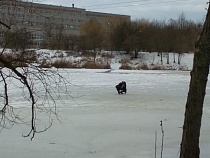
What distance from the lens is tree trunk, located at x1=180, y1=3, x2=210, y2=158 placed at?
414 centimetres

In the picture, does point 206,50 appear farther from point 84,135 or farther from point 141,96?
point 141,96

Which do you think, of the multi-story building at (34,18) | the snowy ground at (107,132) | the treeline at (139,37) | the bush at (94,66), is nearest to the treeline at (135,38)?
the treeline at (139,37)

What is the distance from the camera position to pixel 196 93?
13.8ft

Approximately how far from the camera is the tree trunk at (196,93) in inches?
163

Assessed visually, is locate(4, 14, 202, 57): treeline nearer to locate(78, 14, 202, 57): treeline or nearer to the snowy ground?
locate(78, 14, 202, 57): treeline

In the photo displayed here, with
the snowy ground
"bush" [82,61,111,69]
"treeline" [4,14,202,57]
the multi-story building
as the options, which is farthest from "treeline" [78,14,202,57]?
the multi-story building

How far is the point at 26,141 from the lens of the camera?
862 cm

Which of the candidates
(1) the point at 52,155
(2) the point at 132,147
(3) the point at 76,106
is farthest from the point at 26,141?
(3) the point at 76,106

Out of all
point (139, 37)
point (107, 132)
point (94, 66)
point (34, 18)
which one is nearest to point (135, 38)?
point (139, 37)

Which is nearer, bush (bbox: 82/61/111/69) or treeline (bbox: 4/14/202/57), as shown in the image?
bush (bbox: 82/61/111/69)

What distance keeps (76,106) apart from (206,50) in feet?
32.1

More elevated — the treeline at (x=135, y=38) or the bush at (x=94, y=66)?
the treeline at (x=135, y=38)

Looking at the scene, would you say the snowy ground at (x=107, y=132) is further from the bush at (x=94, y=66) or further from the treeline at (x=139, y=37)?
the treeline at (x=139, y=37)

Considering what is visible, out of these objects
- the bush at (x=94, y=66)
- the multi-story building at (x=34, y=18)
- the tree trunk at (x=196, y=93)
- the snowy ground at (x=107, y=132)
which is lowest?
the snowy ground at (x=107, y=132)
